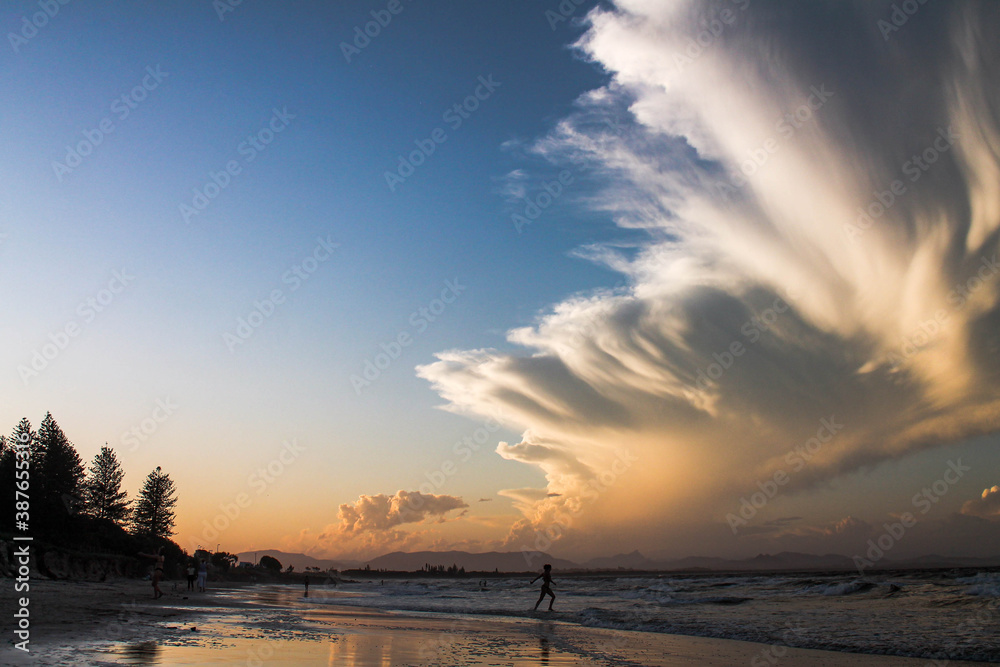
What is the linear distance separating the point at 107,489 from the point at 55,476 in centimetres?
2321

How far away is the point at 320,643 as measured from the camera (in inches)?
641

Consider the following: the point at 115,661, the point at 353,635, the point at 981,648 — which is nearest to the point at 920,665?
the point at 981,648

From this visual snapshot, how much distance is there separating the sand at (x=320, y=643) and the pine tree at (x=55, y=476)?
150 ft

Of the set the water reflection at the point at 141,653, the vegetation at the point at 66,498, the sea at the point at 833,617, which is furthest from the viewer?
the vegetation at the point at 66,498

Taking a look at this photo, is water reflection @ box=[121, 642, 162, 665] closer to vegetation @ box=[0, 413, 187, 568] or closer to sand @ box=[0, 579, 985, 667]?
sand @ box=[0, 579, 985, 667]

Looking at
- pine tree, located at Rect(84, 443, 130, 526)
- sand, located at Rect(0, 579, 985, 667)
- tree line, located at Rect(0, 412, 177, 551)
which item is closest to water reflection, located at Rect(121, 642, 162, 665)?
sand, located at Rect(0, 579, 985, 667)

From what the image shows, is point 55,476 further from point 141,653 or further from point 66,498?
point 141,653

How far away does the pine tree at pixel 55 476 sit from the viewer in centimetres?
6062

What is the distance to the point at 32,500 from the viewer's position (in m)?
59.7

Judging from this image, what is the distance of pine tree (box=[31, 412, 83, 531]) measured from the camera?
199ft

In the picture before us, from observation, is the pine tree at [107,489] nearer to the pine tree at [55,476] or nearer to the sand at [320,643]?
the pine tree at [55,476]

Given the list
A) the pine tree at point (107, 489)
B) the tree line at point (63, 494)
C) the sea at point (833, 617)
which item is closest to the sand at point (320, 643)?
the sea at point (833, 617)

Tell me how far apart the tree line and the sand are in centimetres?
3138

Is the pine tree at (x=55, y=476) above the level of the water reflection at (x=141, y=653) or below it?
above
